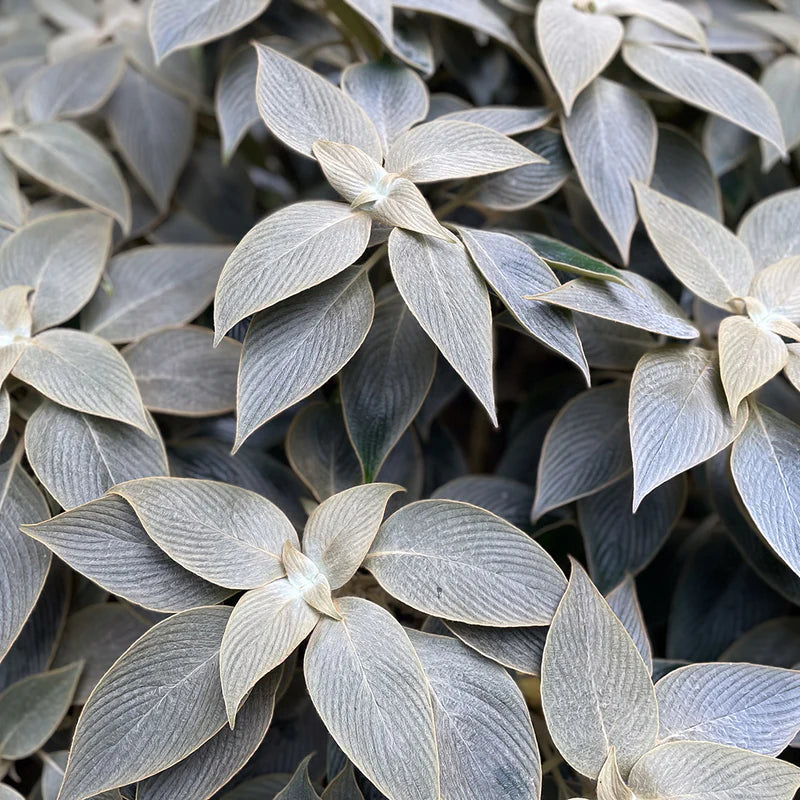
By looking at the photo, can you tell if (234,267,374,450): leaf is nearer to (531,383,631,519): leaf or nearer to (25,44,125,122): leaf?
(531,383,631,519): leaf

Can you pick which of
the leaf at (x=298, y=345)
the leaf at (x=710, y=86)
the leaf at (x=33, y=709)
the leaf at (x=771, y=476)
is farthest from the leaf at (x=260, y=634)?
the leaf at (x=710, y=86)

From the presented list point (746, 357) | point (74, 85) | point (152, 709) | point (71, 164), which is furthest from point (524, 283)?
point (74, 85)

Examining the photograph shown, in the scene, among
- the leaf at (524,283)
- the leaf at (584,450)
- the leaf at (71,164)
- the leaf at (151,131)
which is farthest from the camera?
the leaf at (151,131)

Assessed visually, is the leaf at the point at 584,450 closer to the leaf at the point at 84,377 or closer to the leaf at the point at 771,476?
the leaf at the point at 771,476

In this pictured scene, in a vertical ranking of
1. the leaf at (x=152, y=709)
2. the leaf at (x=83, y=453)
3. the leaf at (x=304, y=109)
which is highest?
the leaf at (x=304, y=109)

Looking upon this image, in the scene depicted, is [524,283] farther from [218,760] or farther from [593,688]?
[218,760]

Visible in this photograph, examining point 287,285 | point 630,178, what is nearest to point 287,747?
point 287,285

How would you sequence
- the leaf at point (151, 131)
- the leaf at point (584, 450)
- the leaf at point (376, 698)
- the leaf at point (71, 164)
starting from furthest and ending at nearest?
the leaf at point (151, 131) < the leaf at point (71, 164) < the leaf at point (584, 450) < the leaf at point (376, 698)
